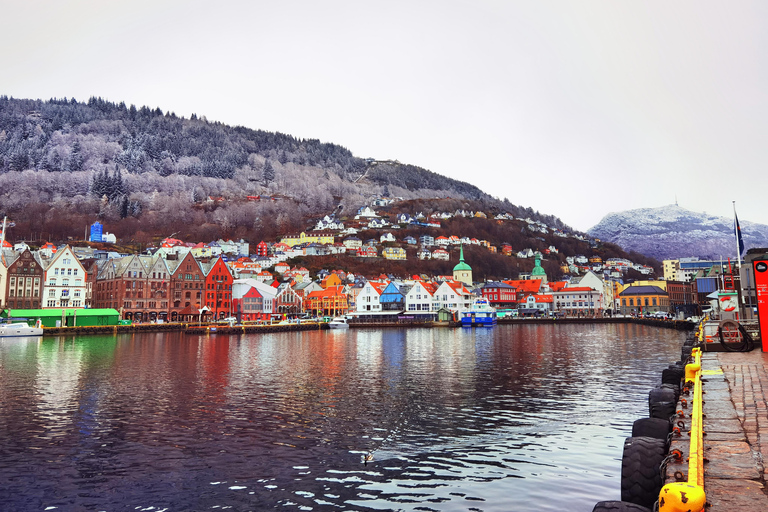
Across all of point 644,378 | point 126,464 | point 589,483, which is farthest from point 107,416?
point 644,378

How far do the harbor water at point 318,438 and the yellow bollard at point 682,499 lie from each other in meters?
6.85

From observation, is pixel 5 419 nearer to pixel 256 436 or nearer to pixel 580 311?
pixel 256 436

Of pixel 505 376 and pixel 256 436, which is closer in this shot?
pixel 256 436

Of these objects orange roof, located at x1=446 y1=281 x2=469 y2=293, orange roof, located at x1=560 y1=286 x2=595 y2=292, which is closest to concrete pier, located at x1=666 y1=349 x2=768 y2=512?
orange roof, located at x1=446 y1=281 x2=469 y2=293

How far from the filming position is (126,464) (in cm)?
1590

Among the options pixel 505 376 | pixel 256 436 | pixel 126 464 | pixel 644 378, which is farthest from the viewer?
pixel 505 376

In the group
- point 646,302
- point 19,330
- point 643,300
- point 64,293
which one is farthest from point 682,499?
point 643,300

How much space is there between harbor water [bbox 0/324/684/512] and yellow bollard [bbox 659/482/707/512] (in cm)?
685

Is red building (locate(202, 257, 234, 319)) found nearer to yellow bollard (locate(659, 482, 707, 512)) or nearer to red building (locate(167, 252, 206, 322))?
red building (locate(167, 252, 206, 322))

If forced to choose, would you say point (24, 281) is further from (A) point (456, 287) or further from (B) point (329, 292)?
(A) point (456, 287)

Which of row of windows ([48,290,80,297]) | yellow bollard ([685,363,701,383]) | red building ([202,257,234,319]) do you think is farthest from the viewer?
red building ([202,257,234,319])

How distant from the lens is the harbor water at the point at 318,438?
1330 cm

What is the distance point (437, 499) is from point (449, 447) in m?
4.57

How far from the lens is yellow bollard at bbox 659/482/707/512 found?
232 inches
